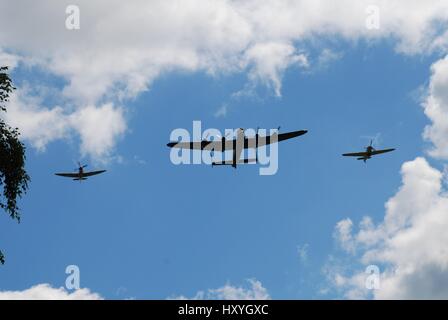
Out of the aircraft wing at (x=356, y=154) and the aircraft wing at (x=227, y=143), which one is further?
the aircraft wing at (x=356, y=154)

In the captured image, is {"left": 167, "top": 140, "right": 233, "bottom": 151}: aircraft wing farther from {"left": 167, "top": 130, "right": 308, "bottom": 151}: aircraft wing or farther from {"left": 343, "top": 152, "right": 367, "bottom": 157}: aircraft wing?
{"left": 343, "top": 152, "right": 367, "bottom": 157}: aircraft wing

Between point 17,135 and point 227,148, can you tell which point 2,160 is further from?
point 227,148

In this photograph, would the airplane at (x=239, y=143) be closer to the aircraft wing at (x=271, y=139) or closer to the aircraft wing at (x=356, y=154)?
the aircraft wing at (x=271, y=139)

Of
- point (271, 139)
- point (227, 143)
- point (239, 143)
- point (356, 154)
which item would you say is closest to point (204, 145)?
point (227, 143)

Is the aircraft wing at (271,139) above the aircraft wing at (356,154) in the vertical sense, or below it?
below

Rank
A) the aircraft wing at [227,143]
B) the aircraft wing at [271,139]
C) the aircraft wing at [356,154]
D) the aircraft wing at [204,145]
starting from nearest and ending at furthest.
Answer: the aircraft wing at [271,139], the aircraft wing at [227,143], the aircraft wing at [204,145], the aircraft wing at [356,154]

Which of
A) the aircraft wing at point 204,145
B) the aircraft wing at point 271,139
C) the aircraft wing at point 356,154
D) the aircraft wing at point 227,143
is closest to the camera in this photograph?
the aircraft wing at point 271,139

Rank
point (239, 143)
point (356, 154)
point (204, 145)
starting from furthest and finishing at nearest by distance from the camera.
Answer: point (356, 154) → point (204, 145) → point (239, 143)

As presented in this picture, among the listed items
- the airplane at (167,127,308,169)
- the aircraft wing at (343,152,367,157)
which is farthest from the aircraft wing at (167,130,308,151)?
the aircraft wing at (343,152,367,157)

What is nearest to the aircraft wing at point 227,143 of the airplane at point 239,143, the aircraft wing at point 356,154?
the airplane at point 239,143

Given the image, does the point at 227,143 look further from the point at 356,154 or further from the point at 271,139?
the point at 356,154
